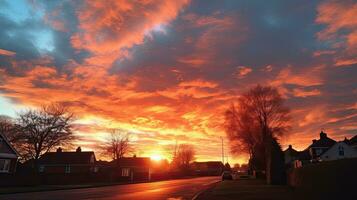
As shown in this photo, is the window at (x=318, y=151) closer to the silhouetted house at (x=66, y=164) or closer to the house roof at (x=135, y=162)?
the silhouetted house at (x=66, y=164)

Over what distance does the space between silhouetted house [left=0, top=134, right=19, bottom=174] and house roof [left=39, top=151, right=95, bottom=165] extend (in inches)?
1315

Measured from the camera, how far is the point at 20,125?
53.0 metres

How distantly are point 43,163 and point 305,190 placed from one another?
74.9 meters

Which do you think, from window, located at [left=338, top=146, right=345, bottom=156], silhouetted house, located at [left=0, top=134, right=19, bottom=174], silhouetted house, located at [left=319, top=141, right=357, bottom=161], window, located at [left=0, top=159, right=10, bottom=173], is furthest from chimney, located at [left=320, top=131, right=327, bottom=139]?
window, located at [left=0, top=159, right=10, bottom=173]

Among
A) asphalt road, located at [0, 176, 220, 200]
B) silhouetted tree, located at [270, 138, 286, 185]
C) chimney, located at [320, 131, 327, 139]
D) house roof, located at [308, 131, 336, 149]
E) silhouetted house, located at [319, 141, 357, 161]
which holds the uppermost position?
chimney, located at [320, 131, 327, 139]

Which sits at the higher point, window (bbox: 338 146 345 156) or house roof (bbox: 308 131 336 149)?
house roof (bbox: 308 131 336 149)

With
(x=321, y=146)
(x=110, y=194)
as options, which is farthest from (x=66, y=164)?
(x=321, y=146)

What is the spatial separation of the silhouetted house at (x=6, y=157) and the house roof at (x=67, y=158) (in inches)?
1315

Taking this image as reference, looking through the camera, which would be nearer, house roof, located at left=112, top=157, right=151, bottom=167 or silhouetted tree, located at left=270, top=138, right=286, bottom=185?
silhouetted tree, located at left=270, top=138, right=286, bottom=185

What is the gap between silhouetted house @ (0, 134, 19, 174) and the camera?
44.9 m

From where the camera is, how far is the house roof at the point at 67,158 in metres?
79.8

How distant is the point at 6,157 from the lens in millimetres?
45406

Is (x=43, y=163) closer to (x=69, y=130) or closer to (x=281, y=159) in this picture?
(x=69, y=130)

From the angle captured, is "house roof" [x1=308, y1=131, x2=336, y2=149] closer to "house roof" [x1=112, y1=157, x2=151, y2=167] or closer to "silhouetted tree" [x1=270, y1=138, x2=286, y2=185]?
"silhouetted tree" [x1=270, y1=138, x2=286, y2=185]
